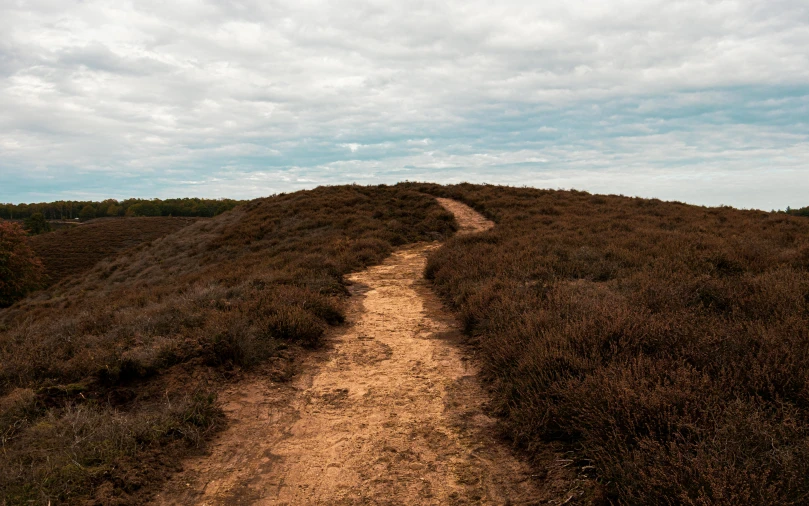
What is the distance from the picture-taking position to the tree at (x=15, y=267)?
35.1 m

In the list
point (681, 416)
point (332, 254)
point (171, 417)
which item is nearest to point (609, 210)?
point (332, 254)

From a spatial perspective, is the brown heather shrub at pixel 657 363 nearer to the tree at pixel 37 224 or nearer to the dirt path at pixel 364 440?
the dirt path at pixel 364 440

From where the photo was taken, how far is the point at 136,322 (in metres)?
7.32

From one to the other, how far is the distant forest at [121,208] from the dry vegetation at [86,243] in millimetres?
22911

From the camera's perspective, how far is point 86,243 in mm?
52906

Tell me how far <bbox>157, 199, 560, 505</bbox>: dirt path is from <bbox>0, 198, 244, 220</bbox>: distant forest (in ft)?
277

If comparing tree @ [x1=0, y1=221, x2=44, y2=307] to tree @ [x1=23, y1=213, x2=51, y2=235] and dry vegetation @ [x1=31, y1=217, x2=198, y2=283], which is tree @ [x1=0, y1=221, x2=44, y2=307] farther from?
tree @ [x1=23, y1=213, x2=51, y2=235]

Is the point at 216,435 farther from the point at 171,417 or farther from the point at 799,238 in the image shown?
the point at 799,238

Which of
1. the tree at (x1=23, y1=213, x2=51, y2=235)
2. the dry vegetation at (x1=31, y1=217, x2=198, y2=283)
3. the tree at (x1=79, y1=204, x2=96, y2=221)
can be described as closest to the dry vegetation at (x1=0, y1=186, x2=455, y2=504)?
the dry vegetation at (x1=31, y1=217, x2=198, y2=283)

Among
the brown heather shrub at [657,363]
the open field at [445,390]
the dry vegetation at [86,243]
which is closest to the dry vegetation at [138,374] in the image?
the open field at [445,390]

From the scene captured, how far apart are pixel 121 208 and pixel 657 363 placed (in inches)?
5004

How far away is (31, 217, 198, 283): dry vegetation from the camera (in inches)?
1844

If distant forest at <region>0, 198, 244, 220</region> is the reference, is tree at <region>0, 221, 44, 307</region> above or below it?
below

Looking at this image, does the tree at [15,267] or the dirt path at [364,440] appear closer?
the dirt path at [364,440]
